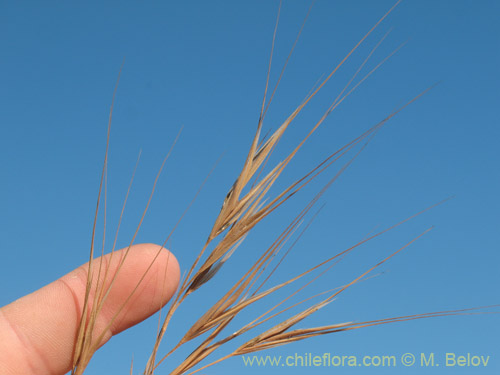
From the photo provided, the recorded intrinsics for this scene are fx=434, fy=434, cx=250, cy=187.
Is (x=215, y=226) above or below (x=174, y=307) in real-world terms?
above

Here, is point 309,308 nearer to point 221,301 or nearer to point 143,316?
point 221,301

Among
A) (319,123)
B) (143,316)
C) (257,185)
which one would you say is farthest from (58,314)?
(319,123)

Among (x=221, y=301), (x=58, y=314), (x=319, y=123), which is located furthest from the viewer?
(x=58, y=314)

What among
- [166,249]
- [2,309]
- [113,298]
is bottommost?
[2,309]

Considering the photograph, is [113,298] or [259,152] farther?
[113,298]

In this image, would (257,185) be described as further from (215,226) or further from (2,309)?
(2,309)

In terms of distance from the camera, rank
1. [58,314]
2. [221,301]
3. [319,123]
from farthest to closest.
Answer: [58,314], [221,301], [319,123]

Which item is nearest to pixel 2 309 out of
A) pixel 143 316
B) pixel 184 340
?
pixel 143 316
